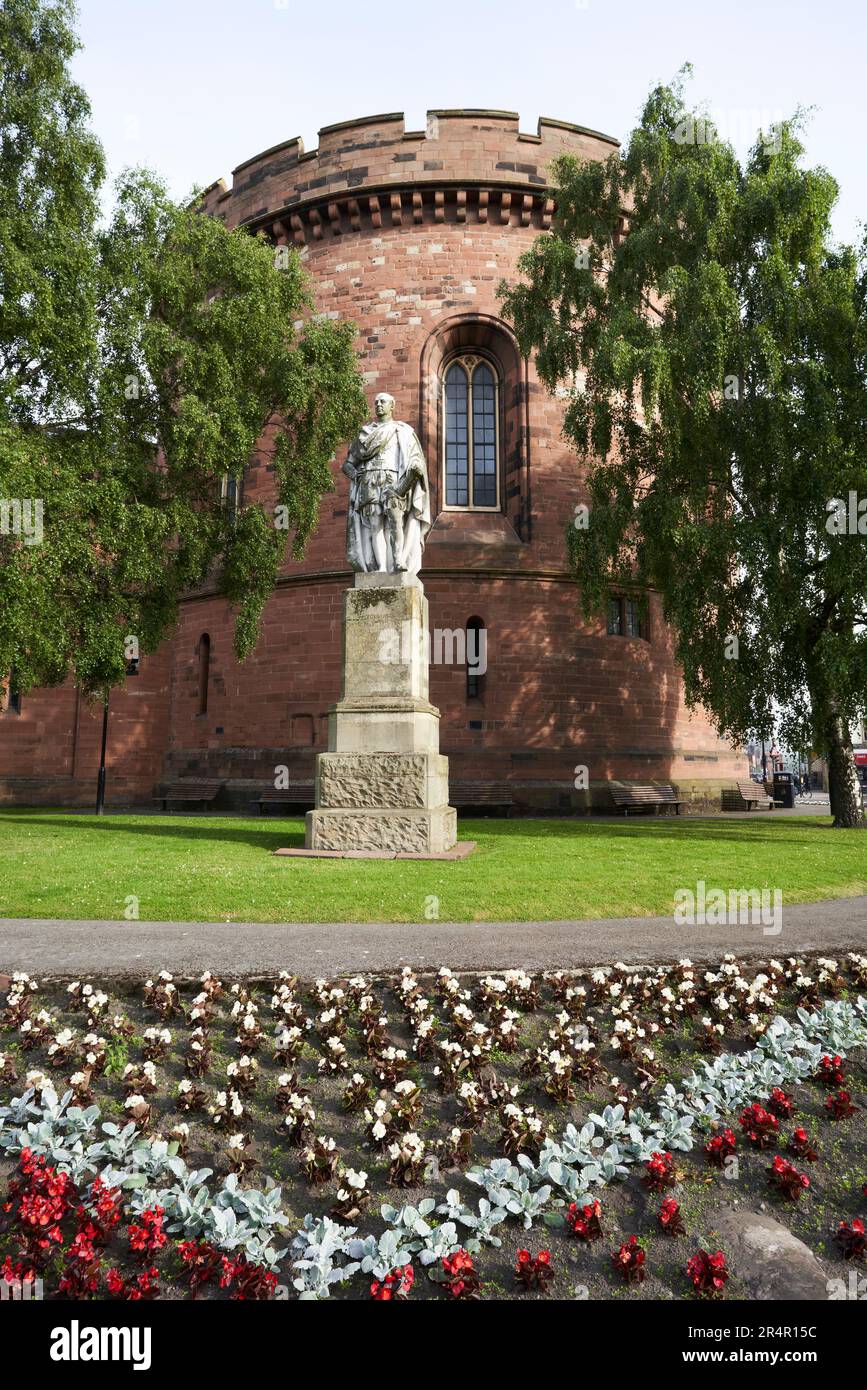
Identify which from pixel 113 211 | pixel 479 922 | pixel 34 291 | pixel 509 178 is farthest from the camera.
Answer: pixel 509 178

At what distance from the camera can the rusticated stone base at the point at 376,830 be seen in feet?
32.7

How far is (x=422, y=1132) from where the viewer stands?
3.46 metres

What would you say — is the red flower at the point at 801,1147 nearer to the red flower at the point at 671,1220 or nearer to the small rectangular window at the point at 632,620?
the red flower at the point at 671,1220

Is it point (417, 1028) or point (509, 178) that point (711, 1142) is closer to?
Answer: point (417, 1028)

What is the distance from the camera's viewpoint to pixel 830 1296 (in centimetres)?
264

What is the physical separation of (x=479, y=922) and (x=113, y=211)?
1567cm

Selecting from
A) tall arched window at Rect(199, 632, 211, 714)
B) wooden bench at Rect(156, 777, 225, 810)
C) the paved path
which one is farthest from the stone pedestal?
tall arched window at Rect(199, 632, 211, 714)

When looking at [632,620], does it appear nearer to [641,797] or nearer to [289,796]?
[641,797]

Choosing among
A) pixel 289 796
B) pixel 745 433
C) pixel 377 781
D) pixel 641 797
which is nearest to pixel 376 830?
pixel 377 781

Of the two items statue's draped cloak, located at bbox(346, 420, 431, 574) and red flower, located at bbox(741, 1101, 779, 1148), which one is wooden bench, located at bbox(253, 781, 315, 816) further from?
red flower, located at bbox(741, 1101, 779, 1148)

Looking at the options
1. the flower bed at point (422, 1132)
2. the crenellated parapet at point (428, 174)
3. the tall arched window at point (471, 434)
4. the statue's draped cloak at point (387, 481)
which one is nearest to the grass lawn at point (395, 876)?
the flower bed at point (422, 1132)

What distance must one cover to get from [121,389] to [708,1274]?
15.2 metres

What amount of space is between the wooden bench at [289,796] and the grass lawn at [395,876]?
5811mm
